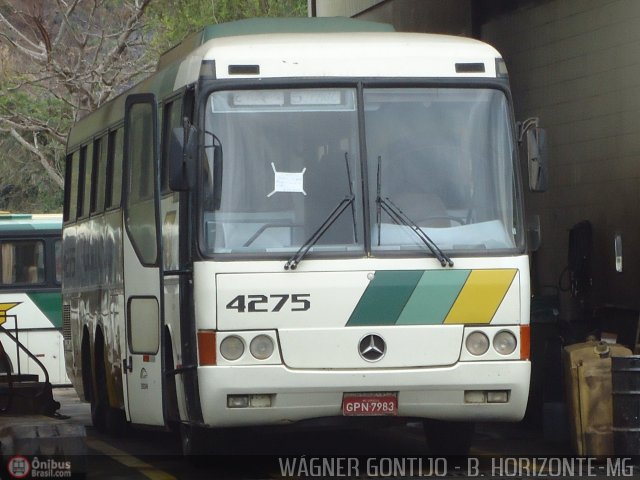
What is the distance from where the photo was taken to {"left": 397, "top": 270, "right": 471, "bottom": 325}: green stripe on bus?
395 inches

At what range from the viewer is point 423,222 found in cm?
1022

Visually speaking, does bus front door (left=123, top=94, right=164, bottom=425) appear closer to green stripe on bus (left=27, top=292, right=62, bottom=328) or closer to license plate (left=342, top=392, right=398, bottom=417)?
license plate (left=342, top=392, right=398, bottom=417)

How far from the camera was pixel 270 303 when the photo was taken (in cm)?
993

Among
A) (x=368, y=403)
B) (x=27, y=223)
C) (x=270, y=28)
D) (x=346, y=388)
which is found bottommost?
(x=368, y=403)

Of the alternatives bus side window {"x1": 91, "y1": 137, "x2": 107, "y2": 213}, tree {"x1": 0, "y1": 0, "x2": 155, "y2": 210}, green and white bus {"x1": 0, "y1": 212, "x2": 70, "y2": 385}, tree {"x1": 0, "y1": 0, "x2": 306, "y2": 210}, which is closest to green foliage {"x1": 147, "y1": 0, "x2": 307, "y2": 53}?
tree {"x1": 0, "y1": 0, "x2": 306, "y2": 210}

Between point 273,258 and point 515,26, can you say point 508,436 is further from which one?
point 515,26

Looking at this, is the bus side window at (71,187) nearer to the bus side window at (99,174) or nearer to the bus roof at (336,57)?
the bus side window at (99,174)

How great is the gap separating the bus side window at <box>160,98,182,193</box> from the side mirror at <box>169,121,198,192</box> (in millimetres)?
944

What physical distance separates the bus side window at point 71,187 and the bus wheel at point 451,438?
5.84 metres

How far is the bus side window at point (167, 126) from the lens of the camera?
10961 millimetres

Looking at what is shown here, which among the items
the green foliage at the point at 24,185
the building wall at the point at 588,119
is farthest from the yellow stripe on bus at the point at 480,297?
the green foliage at the point at 24,185

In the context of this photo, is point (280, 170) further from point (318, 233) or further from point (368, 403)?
point (368, 403)

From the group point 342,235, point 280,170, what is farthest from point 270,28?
point 342,235

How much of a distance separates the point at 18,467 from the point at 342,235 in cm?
265
